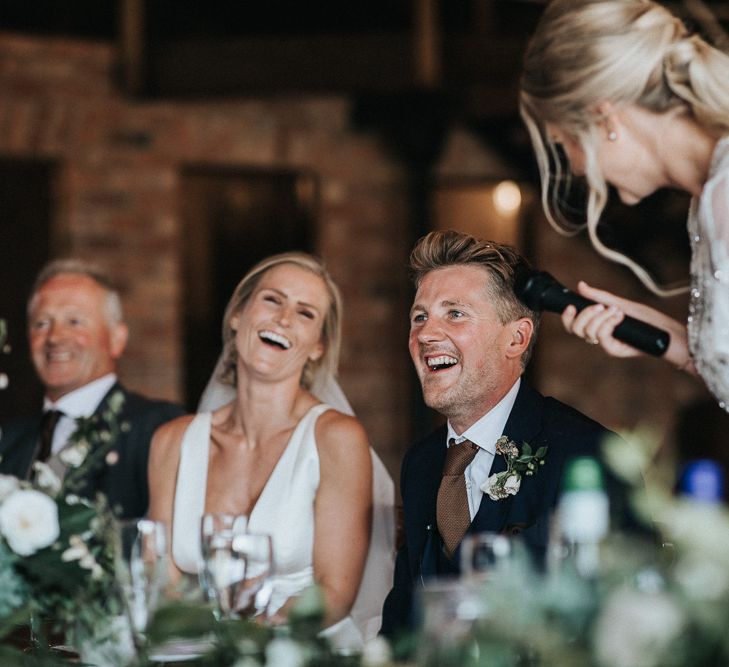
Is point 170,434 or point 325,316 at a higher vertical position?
point 325,316

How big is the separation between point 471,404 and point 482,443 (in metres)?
0.09

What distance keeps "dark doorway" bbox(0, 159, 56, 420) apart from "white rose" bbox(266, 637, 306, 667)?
13.8 feet

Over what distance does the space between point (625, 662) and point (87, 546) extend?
1.03 m

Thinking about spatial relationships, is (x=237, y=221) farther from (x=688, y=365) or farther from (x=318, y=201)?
(x=688, y=365)

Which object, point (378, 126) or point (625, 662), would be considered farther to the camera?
point (378, 126)

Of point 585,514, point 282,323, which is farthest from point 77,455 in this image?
point 585,514

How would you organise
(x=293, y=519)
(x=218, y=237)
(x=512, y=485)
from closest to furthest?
(x=512, y=485) < (x=293, y=519) < (x=218, y=237)

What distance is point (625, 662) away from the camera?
116 cm

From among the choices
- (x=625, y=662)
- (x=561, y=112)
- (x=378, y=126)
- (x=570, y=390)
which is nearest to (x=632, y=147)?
(x=561, y=112)

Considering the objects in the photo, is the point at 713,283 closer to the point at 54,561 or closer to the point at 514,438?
the point at 514,438

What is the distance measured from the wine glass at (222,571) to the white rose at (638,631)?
76cm

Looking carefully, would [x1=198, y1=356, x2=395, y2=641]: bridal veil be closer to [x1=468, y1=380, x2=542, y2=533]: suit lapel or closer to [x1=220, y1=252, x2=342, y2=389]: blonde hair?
[x1=220, y1=252, x2=342, y2=389]: blonde hair

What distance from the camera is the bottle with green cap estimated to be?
1.32 meters

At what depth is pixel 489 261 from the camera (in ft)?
8.86
